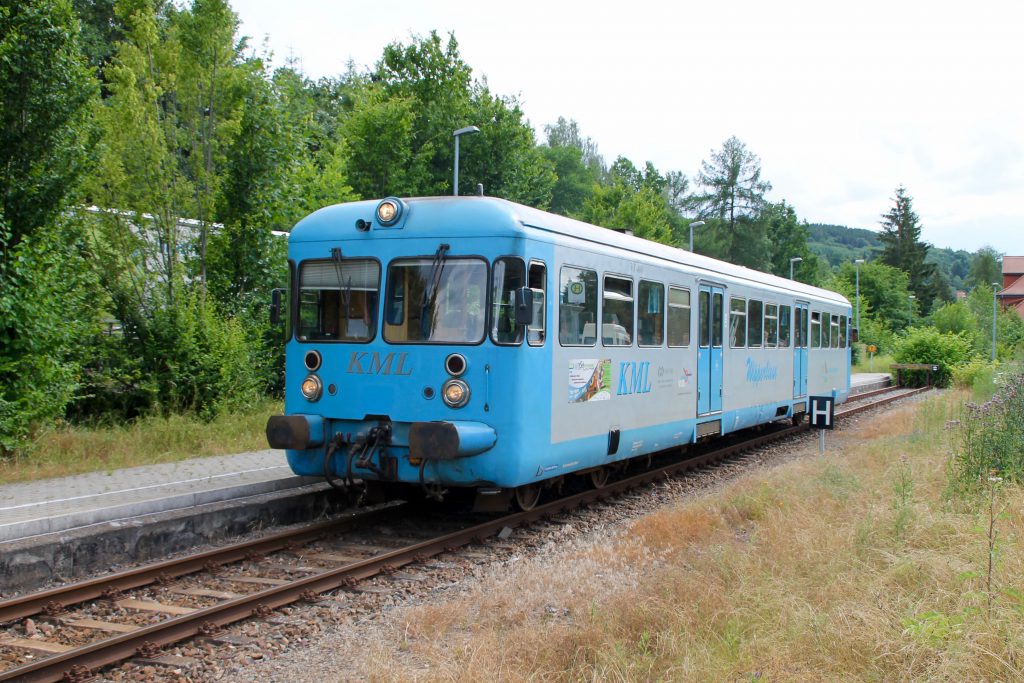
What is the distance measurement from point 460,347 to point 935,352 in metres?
33.8

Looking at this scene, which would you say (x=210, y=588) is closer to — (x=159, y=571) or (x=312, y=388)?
(x=159, y=571)

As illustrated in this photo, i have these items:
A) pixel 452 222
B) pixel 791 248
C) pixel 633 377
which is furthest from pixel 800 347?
pixel 791 248

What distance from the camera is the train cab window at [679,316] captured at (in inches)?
466

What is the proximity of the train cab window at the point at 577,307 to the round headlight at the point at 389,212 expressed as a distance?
171 centimetres

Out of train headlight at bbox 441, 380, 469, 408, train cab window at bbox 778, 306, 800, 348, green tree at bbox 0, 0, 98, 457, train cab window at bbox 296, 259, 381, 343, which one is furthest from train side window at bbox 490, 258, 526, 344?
train cab window at bbox 778, 306, 800, 348

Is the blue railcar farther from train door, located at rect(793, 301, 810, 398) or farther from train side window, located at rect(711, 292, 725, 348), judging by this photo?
train door, located at rect(793, 301, 810, 398)

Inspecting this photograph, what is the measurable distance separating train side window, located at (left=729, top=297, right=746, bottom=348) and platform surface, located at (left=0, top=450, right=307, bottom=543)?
700cm

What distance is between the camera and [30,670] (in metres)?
4.99

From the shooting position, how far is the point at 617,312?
1031 cm

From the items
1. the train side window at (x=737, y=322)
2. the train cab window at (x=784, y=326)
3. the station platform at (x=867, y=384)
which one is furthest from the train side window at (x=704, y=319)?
the station platform at (x=867, y=384)

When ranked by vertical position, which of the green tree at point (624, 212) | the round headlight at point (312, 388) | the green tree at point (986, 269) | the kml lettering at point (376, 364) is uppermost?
the green tree at point (986, 269)

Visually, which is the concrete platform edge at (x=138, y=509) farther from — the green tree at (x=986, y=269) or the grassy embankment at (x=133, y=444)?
the green tree at (x=986, y=269)

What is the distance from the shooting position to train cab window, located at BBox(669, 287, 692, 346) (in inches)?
466

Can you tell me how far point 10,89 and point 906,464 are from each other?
1174 centimetres
